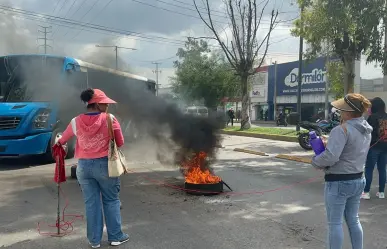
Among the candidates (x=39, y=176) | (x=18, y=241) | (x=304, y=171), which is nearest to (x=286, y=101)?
(x=304, y=171)

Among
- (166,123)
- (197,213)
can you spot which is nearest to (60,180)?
(197,213)

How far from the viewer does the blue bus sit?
965 cm

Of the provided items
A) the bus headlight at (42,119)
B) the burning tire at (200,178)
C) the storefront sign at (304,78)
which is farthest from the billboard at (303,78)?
the burning tire at (200,178)

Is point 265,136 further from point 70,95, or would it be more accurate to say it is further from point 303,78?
point 303,78

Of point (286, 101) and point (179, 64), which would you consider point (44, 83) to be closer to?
point (179, 64)

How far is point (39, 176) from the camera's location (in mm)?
8508

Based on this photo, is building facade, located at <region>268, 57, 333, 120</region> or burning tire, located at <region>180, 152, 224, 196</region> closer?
burning tire, located at <region>180, 152, 224, 196</region>

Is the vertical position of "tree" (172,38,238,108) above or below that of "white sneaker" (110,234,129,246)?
above

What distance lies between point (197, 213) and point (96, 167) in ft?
6.59

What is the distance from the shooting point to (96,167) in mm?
4059

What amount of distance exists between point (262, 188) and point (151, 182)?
225cm

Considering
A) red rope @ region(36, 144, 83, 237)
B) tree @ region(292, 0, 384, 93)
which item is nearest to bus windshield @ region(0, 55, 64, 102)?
red rope @ region(36, 144, 83, 237)

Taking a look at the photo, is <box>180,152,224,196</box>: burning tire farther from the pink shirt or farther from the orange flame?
the pink shirt

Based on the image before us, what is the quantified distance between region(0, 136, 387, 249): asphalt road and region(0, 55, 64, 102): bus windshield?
7.98 feet
